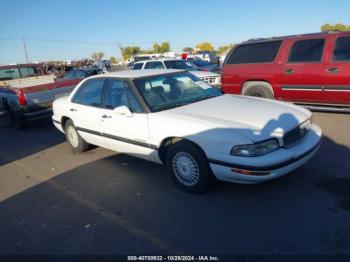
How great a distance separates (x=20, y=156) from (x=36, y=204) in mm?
2802

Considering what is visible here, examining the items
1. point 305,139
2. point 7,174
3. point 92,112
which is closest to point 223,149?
point 305,139

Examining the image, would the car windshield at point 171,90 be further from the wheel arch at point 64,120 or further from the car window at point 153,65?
the car window at point 153,65

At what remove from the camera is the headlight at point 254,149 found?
11.0 feet

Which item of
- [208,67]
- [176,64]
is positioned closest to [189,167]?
[176,64]

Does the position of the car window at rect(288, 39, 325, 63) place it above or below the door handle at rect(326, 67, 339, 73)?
above

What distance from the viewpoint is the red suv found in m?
6.43

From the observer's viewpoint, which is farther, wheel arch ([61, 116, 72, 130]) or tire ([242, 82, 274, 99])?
tire ([242, 82, 274, 99])

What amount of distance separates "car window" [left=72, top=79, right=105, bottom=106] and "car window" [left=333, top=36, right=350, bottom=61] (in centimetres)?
475

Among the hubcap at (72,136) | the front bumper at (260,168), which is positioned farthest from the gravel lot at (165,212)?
the hubcap at (72,136)

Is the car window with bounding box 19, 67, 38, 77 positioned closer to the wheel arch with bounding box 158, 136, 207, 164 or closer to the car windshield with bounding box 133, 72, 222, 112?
the car windshield with bounding box 133, 72, 222, 112

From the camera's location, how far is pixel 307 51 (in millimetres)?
6801


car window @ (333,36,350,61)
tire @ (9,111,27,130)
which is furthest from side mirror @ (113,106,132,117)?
tire @ (9,111,27,130)

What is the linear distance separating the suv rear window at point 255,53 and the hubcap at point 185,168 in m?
4.41

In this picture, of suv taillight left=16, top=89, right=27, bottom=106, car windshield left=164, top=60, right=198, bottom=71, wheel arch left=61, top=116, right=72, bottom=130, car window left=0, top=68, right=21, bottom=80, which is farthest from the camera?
car windshield left=164, top=60, right=198, bottom=71
